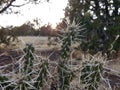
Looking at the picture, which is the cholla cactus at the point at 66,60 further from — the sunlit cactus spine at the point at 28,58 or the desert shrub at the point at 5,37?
the desert shrub at the point at 5,37

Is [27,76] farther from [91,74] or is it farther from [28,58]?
[91,74]

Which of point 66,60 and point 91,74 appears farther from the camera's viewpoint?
point 66,60

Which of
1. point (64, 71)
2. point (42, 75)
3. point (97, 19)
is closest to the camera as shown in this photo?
point (42, 75)

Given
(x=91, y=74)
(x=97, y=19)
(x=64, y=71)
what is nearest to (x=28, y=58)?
(x=64, y=71)

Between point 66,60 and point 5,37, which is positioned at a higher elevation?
point 66,60

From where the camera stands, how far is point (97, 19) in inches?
669

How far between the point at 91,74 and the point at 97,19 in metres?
13.9

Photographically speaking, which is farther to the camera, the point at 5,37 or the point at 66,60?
the point at 5,37

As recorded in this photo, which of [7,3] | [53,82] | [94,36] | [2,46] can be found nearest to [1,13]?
[7,3]

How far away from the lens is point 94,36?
17.2 m

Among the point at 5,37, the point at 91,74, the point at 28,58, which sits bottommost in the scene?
the point at 5,37

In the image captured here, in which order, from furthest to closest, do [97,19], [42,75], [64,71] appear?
[97,19] → [64,71] → [42,75]

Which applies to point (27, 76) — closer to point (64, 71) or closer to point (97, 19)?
point (64, 71)

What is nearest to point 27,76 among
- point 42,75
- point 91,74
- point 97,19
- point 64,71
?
point 42,75
